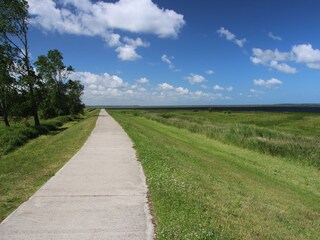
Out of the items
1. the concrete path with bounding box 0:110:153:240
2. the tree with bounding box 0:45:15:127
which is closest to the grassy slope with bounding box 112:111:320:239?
the concrete path with bounding box 0:110:153:240

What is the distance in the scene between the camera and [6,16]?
33.2 metres

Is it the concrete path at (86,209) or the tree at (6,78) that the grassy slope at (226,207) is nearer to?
the concrete path at (86,209)

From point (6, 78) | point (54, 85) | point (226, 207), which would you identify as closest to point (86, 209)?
A: point (226, 207)

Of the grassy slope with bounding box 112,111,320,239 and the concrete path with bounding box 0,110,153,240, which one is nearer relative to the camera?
the concrete path with bounding box 0,110,153,240

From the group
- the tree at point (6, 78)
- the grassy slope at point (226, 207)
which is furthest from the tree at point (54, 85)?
the grassy slope at point (226, 207)

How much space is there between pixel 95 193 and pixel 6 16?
3167 centimetres

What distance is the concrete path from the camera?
5047 mm

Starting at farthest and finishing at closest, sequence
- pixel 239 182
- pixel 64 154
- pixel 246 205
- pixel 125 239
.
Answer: pixel 64 154 → pixel 239 182 → pixel 246 205 → pixel 125 239

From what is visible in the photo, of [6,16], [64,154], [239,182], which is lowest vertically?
[239,182]

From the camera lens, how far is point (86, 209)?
6.12 meters

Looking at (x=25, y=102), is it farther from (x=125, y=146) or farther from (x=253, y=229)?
(x=253, y=229)

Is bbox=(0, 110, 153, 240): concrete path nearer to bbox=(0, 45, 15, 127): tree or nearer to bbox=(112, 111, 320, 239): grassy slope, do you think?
bbox=(112, 111, 320, 239): grassy slope

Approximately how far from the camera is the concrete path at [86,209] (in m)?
5.05

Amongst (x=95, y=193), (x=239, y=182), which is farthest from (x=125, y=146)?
(x=95, y=193)
